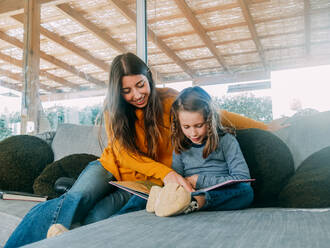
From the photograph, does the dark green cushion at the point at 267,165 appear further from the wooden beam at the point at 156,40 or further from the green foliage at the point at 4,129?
the green foliage at the point at 4,129

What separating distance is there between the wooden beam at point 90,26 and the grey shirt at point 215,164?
→ 1575 mm

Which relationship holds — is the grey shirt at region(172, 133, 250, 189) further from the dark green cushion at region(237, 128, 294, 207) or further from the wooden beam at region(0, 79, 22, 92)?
the wooden beam at region(0, 79, 22, 92)

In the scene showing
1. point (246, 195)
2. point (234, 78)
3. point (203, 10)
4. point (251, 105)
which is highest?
point (203, 10)

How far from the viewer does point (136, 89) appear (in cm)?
146

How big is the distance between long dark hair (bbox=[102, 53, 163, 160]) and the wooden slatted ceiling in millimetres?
814

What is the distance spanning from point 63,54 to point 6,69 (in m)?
0.70

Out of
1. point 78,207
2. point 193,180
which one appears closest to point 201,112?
point 193,180

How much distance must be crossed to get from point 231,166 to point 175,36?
1.49m

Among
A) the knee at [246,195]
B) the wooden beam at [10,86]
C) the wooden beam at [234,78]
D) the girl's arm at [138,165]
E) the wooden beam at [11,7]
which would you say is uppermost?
the wooden beam at [11,7]

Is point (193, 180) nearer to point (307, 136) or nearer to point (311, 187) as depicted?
point (311, 187)

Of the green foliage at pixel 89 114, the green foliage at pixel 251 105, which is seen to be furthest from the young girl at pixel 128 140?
the green foliage at pixel 89 114

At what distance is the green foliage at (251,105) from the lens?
192 centimetres

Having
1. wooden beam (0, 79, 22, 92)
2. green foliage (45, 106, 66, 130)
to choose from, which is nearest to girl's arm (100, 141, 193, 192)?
green foliage (45, 106, 66, 130)

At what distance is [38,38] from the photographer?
307 centimetres
